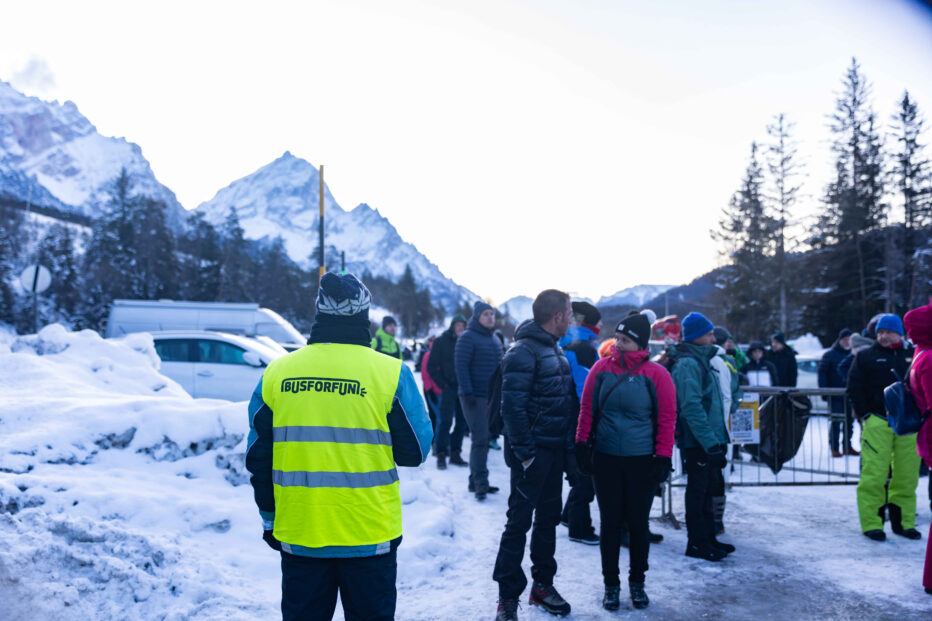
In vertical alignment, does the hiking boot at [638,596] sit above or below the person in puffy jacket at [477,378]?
below

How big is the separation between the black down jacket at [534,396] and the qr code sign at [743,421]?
3.99m

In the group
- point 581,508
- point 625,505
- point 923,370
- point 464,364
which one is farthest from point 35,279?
point 923,370

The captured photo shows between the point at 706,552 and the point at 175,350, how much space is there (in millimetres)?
9430

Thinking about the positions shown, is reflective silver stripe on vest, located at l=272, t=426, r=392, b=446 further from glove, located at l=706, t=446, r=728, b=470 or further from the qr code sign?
the qr code sign

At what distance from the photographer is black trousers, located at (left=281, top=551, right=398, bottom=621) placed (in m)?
2.68

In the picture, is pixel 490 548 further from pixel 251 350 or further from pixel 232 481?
pixel 251 350

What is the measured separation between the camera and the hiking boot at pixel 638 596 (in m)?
4.52

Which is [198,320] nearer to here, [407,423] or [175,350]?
[175,350]

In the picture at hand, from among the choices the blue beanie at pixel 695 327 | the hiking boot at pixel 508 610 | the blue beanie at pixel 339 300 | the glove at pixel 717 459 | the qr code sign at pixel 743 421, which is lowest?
the hiking boot at pixel 508 610

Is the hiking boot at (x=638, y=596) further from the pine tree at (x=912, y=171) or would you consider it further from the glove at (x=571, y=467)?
the pine tree at (x=912, y=171)

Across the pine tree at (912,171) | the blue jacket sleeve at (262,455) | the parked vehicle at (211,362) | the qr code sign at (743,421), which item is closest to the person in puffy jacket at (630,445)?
the blue jacket sleeve at (262,455)

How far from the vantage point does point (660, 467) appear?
4.45 metres

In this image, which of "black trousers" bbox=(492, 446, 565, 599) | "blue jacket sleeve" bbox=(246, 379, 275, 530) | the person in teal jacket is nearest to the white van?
the person in teal jacket

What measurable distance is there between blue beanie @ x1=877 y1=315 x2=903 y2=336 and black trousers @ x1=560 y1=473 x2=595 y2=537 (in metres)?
3.24
